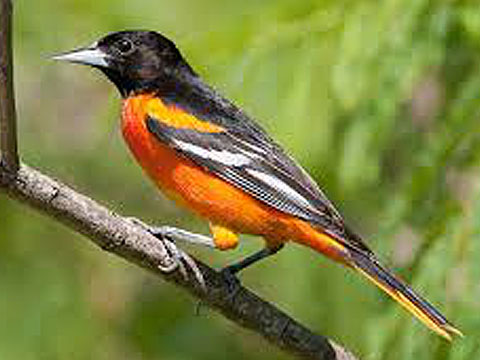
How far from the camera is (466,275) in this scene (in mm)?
3758

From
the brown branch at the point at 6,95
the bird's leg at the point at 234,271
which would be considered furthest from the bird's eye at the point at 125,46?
the brown branch at the point at 6,95

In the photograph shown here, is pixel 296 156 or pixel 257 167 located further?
pixel 296 156

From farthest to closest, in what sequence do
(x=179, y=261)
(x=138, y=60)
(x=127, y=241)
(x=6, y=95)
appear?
1. (x=138, y=60)
2. (x=179, y=261)
3. (x=127, y=241)
4. (x=6, y=95)

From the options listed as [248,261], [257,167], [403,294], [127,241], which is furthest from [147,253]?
[257,167]

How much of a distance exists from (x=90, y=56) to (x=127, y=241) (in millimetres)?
1722

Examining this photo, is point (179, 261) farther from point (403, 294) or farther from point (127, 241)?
point (403, 294)

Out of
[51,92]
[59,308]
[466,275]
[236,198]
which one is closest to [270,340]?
[466,275]

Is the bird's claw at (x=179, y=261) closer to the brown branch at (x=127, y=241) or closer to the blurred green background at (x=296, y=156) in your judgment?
the brown branch at (x=127, y=241)

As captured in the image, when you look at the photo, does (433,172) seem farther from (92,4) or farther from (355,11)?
(92,4)

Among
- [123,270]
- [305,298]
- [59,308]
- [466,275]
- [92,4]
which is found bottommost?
[123,270]

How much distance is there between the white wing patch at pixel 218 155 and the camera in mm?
4660

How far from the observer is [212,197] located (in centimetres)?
457

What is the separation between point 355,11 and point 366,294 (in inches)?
54.8

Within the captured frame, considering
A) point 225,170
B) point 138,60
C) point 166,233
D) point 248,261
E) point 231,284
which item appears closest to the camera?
point 231,284
